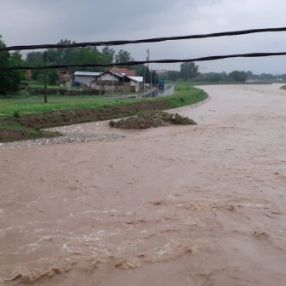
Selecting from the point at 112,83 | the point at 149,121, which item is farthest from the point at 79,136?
the point at 112,83

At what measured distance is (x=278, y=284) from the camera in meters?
5.27

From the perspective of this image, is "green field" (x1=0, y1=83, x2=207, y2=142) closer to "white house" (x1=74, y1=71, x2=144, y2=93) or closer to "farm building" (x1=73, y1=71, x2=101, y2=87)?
"white house" (x1=74, y1=71, x2=144, y2=93)

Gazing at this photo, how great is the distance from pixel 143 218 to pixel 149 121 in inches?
695

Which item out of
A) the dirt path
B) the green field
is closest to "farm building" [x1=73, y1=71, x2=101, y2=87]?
the green field

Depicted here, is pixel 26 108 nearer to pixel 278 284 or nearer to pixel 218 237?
pixel 218 237

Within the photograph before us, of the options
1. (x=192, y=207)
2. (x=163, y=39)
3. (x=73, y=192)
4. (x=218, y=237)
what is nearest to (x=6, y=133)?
(x=73, y=192)

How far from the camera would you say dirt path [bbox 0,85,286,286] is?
555 centimetres

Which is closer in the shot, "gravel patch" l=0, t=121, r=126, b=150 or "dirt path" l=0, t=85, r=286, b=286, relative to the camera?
"dirt path" l=0, t=85, r=286, b=286

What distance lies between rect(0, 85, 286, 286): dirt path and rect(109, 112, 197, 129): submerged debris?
8.87 meters

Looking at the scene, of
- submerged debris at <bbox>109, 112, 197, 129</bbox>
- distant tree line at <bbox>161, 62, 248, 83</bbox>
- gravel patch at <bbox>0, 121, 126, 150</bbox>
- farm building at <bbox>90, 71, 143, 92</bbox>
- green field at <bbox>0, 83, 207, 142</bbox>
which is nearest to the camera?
gravel patch at <bbox>0, 121, 126, 150</bbox>

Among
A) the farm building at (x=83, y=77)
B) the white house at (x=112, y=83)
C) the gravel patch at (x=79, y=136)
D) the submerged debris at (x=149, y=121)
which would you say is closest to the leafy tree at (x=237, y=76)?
the white house at (x=112, y=83)

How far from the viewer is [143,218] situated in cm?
774

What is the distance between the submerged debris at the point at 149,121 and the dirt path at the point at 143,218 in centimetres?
887

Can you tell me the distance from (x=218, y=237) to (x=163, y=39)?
483 centimetres
